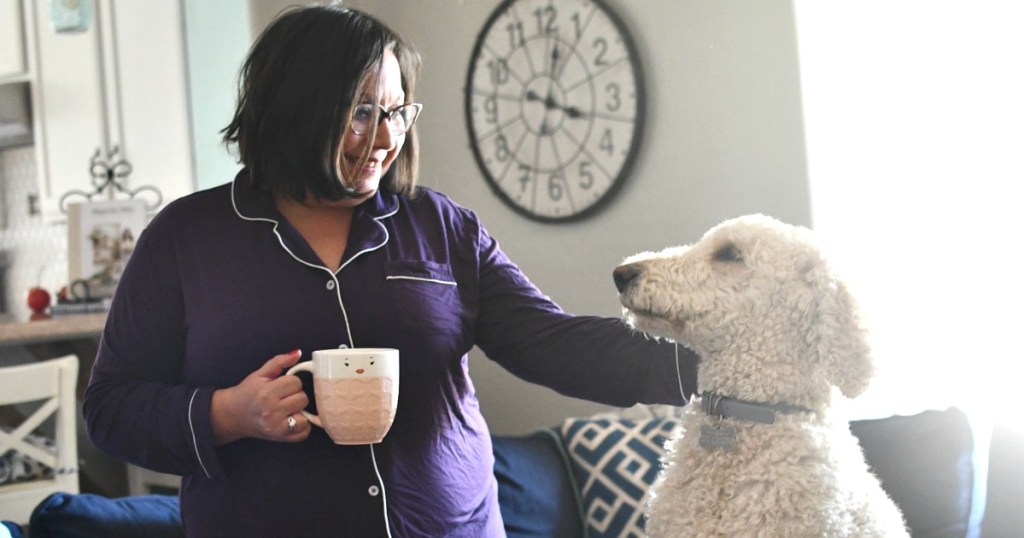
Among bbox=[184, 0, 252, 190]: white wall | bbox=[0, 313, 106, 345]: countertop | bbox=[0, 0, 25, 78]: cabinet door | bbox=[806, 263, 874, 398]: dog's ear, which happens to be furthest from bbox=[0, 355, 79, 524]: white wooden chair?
bbox=[0, 0, 25, 78]: cabinet door

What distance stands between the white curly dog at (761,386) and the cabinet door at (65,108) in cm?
364

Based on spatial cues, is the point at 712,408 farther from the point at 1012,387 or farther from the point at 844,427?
the point at 1012,387

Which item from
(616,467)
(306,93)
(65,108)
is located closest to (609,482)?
(616,467)

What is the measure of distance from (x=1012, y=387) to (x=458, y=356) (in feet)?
4.60

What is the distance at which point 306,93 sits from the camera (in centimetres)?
133

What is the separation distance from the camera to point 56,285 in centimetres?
489

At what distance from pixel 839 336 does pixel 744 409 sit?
0.14 m

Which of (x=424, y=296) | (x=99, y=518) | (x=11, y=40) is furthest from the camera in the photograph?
(x=11, y=40)

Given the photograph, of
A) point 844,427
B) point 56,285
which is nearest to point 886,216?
point 844,427

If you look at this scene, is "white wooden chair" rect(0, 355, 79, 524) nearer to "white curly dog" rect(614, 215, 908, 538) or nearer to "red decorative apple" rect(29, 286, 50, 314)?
"red decorative apple" rect(29, 286, 50, 314)

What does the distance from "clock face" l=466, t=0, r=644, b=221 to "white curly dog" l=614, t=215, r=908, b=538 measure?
1342mm

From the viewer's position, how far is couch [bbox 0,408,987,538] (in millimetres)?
1895

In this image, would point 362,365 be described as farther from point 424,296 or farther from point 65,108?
point 65,108

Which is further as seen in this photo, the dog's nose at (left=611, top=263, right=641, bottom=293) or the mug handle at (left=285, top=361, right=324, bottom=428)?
the dog's nose at (left=611, top=263, right=641, bottom=293)
